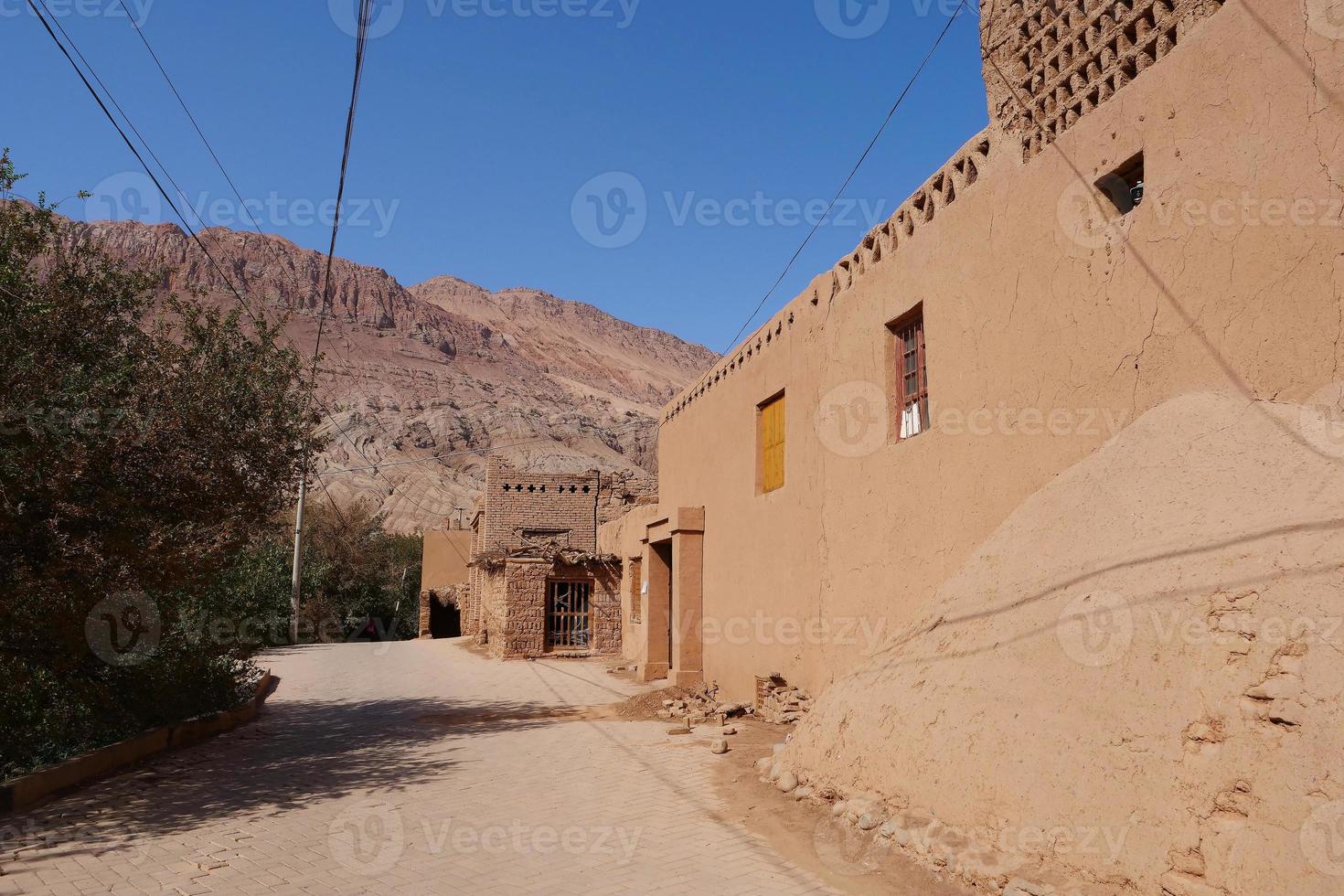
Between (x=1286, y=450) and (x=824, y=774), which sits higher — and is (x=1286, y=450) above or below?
above

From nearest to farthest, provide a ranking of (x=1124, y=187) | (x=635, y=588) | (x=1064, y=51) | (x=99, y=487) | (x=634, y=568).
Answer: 1. (x=1124, y=187)
2. (x=1064, y=51)
3. (x=99, y=487)
4. (x=635, y=588)
5. (x=634, y=568)

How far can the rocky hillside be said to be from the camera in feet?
206

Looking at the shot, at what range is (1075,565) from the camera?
5.39m

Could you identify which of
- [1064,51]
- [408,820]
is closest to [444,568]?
[408,820]

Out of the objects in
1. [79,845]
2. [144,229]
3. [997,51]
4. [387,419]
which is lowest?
[79,845]

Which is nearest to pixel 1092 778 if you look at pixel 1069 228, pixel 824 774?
pixel 824 774

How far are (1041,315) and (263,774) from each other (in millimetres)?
8161

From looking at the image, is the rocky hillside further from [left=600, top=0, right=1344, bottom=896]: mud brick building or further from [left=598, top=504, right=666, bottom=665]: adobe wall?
[left=600, top=0, right=1344, bottom=896]: mud brick building

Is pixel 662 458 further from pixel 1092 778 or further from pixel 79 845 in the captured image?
pixel 1092 778

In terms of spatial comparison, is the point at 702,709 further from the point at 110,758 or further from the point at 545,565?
the point at 545,565

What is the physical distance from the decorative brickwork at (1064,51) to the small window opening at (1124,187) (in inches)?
23.4

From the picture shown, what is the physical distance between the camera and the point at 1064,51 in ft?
22.5

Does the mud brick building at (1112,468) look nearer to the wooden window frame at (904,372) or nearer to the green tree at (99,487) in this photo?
the wooden window frame at (904,372)

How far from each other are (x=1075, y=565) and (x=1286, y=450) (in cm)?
129
